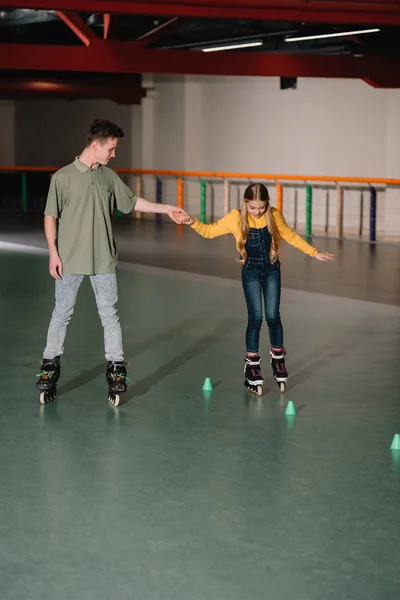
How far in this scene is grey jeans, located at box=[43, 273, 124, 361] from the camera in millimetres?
6613

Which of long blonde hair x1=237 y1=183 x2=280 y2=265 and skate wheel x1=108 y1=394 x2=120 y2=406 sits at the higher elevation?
long blonde hair x1=237 y1=183 x2=280 y2=265

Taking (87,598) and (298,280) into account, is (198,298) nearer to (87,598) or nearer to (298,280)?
(298,280)

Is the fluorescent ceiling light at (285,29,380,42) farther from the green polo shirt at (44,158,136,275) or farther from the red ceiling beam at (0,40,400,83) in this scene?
the green polo shirt at (44,158,136,275)

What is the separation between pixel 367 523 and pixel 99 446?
1.73 meters

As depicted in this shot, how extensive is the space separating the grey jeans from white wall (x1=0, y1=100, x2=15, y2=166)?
26.7 metres

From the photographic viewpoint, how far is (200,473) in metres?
5.23

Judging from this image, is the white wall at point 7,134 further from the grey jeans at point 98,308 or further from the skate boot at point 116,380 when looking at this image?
the skate boot at point 116,380

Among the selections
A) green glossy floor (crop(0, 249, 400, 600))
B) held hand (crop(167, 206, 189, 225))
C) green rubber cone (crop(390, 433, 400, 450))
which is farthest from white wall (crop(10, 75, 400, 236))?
green rubber cone (crop(390, 433, 400, 450))

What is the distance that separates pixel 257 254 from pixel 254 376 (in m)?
0.78

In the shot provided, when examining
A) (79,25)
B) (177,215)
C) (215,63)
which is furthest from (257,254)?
(215,63)

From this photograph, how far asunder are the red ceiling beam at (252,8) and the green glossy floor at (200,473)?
4.41 meters

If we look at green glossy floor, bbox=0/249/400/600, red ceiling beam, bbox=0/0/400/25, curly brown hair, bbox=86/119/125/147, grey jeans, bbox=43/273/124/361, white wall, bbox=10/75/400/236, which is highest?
red ceiling beam, bbox=0/0/400/25

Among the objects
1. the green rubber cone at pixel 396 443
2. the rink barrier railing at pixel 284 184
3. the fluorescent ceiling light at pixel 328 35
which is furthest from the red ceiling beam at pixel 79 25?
the green rubber cone at pixel 396 443

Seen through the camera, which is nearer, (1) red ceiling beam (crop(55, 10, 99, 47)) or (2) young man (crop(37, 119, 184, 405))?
(2) young man (crop(37, 119, 184, 405))
